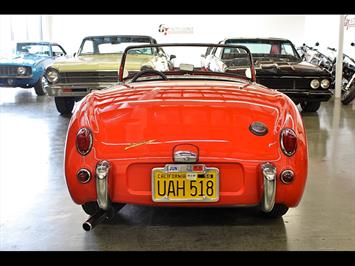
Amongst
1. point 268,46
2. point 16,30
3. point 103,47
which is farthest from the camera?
point 16,30

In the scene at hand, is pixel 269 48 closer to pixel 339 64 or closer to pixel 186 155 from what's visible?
pixel 339 64

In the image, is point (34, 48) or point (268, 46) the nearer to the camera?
point (268, 46)

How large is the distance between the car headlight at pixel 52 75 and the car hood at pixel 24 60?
2536mm

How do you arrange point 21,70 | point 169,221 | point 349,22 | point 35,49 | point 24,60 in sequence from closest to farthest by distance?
point 169,221
point 21,70
point 24,60
point 35,49
point 349,22

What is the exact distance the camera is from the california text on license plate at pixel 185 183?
2473 millimetres

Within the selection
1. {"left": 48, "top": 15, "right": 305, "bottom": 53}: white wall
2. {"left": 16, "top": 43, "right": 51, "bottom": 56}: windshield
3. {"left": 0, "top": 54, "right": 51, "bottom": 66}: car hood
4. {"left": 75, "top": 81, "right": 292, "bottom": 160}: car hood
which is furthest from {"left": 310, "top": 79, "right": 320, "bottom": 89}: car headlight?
{"left": 48, "top": 15, "right": 305, "bottom": 53}: white wall

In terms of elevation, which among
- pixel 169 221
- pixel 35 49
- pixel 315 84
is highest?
pixel 35 49

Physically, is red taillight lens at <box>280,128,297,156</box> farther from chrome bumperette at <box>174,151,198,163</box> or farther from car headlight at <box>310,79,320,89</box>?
car headlight at <box>310,79,320,89</box>

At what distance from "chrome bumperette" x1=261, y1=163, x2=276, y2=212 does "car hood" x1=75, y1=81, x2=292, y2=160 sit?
7 cm

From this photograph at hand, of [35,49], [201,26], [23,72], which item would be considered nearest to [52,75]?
[23,72]

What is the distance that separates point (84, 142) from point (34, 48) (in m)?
8.75

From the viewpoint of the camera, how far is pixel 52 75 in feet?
22.5

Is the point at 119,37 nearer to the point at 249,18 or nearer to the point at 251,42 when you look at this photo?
the point at 251,42

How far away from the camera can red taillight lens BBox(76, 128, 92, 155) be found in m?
2.58
